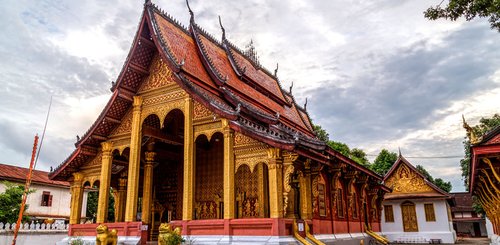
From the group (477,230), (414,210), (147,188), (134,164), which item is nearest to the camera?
(134,164)

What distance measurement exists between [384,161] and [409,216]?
16653mm

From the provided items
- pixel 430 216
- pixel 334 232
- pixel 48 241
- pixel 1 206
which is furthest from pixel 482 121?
pixel 1 206

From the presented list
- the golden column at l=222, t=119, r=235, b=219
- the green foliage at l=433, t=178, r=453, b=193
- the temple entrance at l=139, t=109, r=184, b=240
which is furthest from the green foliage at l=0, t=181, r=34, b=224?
the green foliage at l=433, t=178, r=453, b=193

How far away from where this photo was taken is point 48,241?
17891 mm

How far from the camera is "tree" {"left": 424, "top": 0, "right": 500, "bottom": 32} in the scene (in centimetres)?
661

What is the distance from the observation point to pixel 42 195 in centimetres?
2562

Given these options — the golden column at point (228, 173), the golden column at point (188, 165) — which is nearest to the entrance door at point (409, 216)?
the golden column at point (228, 173)

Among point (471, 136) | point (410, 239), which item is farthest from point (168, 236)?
point (410, 239)

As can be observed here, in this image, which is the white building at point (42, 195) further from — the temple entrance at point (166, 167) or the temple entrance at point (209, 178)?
the temple entrance at point (209, 178)

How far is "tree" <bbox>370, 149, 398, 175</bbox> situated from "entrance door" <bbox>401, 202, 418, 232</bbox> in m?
15.5

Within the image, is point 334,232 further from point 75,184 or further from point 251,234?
point 75,184

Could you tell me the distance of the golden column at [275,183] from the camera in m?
9.27

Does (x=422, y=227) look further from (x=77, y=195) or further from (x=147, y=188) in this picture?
(x=77, y=195)

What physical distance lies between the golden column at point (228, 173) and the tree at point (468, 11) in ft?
17.8
